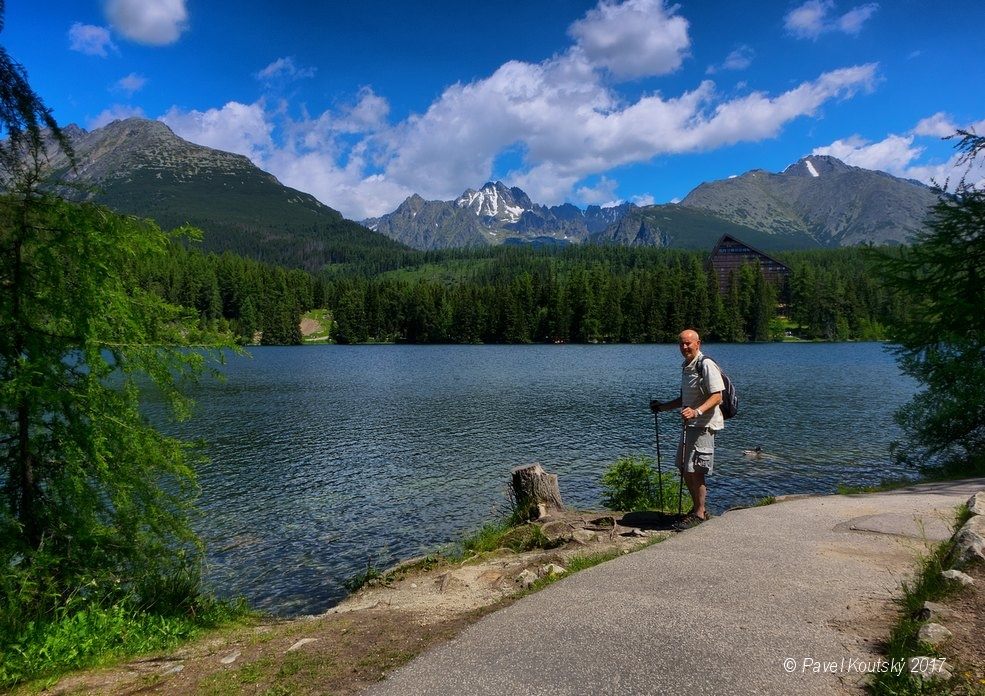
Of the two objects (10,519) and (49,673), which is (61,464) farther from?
(49,673)

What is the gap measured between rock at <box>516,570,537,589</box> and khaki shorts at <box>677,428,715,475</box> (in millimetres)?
3772

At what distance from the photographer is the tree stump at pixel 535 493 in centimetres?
1423

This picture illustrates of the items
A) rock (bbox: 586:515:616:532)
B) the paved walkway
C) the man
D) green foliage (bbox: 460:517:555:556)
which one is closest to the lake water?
green foliage (bbox: 460:517:555:556)

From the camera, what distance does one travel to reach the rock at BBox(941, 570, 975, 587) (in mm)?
5418

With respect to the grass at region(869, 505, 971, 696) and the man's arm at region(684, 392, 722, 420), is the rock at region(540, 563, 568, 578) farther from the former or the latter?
the grass at region(869, 505, 971, 696)

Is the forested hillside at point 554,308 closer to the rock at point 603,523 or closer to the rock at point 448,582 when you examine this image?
the rock at point 603,523

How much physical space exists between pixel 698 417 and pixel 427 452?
19414 mm

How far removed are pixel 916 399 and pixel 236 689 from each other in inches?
836

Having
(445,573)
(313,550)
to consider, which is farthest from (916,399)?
(313,550)

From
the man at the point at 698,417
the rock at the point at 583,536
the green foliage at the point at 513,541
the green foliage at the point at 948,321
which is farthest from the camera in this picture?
the green foliage at the point at 948,321

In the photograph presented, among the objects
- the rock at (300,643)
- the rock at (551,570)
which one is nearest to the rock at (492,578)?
the rock at (551,570)

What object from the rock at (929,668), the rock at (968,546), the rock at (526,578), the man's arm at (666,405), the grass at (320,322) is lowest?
the rock at (526,578)

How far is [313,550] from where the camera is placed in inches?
626

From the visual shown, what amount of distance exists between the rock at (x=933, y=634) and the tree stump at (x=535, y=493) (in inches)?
382
